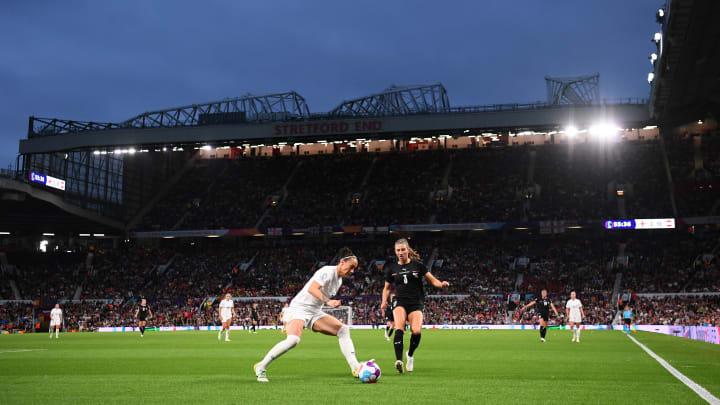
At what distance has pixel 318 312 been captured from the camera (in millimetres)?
9945

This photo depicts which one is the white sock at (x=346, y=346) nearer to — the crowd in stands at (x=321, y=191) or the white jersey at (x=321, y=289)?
the white jersey at (x=321, y=289)

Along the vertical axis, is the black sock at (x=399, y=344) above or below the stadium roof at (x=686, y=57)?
below

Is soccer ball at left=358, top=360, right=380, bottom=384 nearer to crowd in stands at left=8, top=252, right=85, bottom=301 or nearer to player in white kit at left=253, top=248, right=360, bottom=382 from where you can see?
player in white kit at left=253, top=248, right=360, bottom=382

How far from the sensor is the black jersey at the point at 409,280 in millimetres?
11828

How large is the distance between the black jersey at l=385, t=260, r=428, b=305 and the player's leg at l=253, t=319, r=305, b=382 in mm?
2631

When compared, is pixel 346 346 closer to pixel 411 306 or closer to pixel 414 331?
pixel 414 331

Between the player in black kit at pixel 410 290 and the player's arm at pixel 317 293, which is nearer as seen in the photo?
the player's arm at pixel 317 293

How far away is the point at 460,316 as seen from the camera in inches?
2016

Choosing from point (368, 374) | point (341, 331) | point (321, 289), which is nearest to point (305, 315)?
point (321, 289)

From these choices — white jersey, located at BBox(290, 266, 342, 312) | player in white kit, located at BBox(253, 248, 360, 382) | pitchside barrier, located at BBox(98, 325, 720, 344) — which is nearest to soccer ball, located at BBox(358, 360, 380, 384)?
player in white kit, located at BBox(253, 248, 360, 382)

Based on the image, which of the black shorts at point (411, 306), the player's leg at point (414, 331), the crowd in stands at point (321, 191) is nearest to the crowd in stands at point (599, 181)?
the crowd in stands at point (321, 191)

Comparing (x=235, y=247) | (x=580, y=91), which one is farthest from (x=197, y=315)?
(x=580, y=91)

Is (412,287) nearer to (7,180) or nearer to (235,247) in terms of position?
(7,180)

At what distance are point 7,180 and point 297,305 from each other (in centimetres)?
4973
